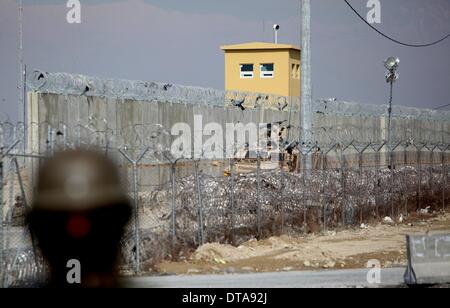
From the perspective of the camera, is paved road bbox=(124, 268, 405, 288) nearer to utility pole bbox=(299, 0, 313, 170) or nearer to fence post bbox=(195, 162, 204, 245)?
fence post bbox=(195, 162, 204, 245)

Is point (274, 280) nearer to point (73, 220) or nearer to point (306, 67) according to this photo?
point (73, 220)

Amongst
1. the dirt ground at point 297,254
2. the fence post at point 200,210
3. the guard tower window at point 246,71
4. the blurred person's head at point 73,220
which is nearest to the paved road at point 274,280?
the blurred person's head at point 73,220

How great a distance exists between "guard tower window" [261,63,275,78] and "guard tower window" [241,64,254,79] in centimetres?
61

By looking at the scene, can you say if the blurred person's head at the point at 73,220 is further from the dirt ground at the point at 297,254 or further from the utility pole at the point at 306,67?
the utility pole at the point at 306,67

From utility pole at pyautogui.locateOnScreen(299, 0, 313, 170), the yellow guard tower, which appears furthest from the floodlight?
the yellow guard tower

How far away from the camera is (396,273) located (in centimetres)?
1302

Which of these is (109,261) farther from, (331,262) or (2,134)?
(331,262)

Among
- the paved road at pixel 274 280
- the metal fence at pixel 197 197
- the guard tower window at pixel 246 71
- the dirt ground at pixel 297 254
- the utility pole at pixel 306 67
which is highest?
the guard tower window at pixel 246 71

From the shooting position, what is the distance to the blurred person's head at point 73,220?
10.9m

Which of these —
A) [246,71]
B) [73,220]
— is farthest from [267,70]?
[73,220]

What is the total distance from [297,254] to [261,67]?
29940mm

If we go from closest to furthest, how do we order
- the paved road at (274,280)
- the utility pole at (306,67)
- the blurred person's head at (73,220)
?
the blurred person's head at (73,220) → the paved road at (274,280) → the utility pole at (306,67)
